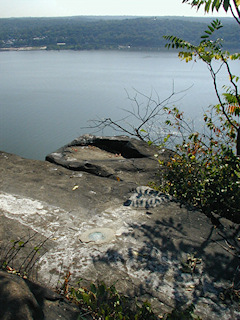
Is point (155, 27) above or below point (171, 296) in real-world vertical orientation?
above

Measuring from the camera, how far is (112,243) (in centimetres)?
285

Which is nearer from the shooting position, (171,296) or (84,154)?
(171,296)

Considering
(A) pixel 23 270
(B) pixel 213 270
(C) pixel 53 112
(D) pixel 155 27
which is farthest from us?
(D) pixel 155 27

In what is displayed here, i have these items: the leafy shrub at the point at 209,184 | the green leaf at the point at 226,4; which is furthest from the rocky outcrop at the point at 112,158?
the green leaf at the point at 226,4

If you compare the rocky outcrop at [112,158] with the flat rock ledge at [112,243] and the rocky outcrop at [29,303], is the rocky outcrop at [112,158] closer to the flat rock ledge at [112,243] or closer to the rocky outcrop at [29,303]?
the flat rock ledge at [112,243]

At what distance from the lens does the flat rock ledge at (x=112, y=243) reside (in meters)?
2.31

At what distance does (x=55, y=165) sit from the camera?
191 inches

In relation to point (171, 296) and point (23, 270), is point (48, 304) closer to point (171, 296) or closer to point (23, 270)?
point (23, 270)

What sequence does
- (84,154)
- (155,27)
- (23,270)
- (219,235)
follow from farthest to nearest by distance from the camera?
(155,27), (84,154), (219,235), (23,270)

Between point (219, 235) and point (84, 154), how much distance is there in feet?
11.1

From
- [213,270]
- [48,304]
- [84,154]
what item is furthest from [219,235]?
[84,154]

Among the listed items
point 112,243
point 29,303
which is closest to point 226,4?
point 112,243

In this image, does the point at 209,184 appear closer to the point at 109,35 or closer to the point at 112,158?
the point at 112,158

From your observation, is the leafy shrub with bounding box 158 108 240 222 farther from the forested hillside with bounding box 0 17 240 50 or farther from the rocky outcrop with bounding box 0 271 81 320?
the forested hillside with bounding box 0 17 240 50
